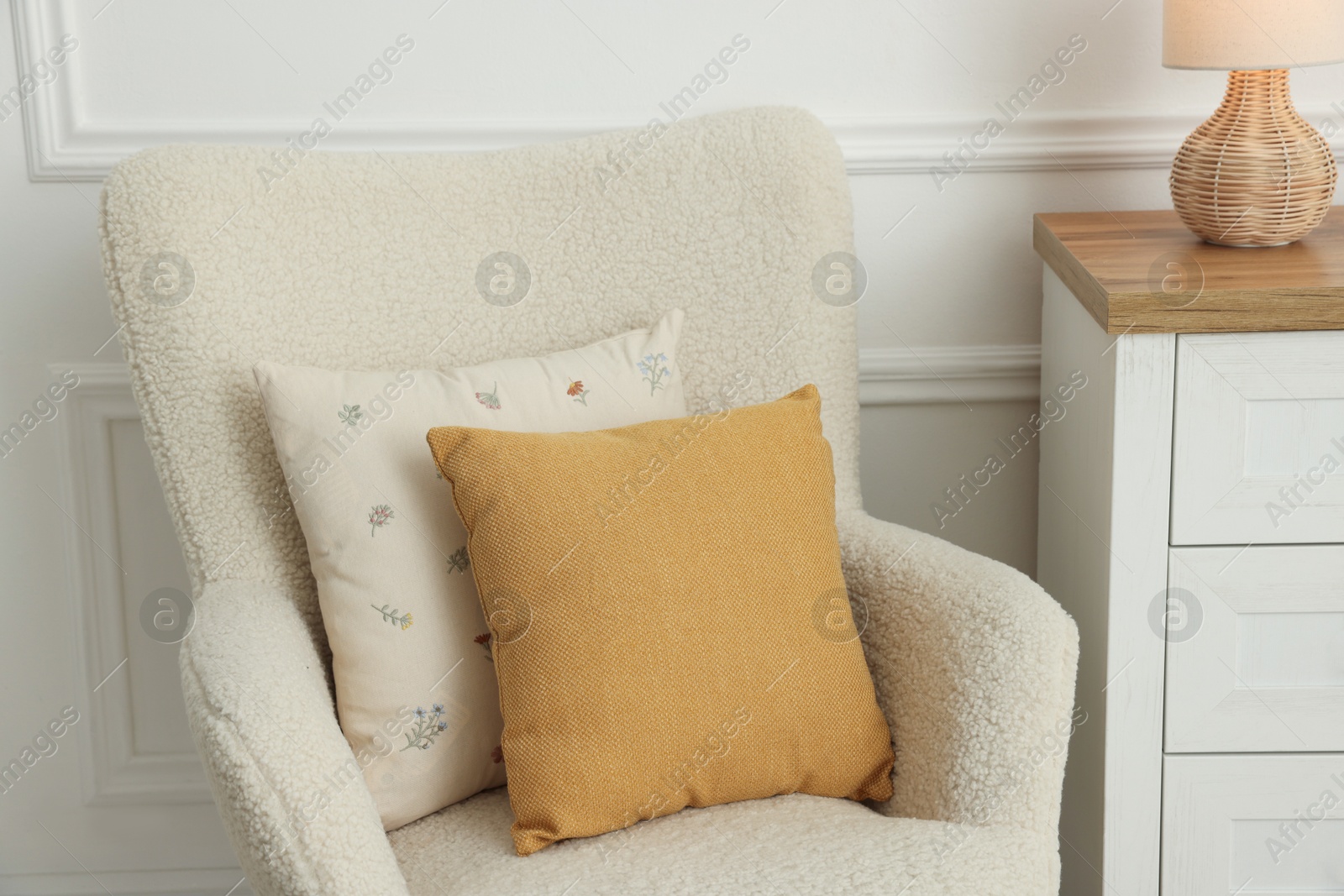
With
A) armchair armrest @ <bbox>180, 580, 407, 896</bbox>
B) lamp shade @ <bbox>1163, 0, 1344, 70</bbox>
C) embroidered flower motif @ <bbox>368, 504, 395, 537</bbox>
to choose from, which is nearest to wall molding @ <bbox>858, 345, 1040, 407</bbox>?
lamp shade @ <bbox>1163, 0, 1344, 70</bbox>

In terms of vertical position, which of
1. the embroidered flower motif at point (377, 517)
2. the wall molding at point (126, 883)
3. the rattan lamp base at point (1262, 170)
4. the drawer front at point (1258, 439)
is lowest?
the wall molding at point (126, 883)

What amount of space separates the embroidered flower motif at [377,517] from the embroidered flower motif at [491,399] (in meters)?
0.13

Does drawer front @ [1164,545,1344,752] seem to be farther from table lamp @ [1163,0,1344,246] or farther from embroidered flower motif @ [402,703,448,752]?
embroidered flower motif @ [402,703,448,752]

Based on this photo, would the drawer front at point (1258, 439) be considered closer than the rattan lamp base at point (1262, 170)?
Yes

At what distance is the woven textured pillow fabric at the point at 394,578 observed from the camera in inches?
37.7

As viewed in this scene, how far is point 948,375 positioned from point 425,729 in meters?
0.80

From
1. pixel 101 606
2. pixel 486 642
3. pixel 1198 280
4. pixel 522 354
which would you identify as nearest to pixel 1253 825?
pixel 1198 280

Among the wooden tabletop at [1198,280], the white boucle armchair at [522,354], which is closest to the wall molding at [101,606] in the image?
the white boucle armchair at [522,354]

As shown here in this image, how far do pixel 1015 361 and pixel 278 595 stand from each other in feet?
3.00

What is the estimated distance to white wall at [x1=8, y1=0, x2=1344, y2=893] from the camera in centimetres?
128

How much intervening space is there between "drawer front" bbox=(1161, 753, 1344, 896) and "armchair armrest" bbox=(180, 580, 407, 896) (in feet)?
2.35

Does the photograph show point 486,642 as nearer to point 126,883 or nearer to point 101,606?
point 101,606

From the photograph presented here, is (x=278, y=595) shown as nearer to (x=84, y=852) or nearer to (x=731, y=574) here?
(x=731, y=574)

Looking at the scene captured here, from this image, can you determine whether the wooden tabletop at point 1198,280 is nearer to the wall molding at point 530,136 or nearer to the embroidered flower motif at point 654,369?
the wall molding at point 530,136
